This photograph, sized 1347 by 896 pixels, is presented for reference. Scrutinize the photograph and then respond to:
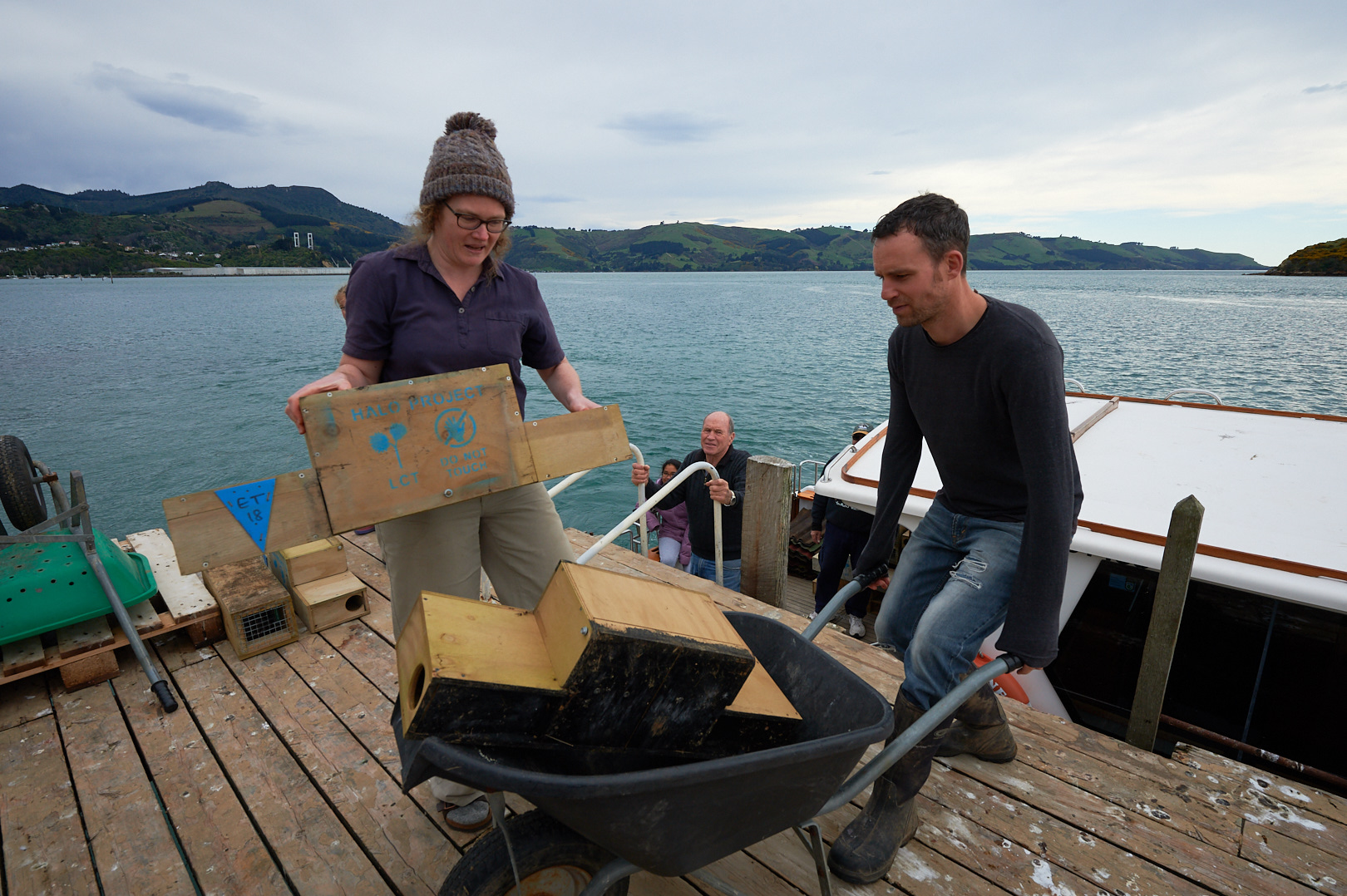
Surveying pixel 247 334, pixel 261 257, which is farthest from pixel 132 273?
pixel 247 334

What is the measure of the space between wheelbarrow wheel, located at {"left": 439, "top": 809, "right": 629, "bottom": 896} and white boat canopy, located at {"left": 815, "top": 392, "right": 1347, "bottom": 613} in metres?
3.33

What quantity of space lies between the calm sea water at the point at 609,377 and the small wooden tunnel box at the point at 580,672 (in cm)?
1187

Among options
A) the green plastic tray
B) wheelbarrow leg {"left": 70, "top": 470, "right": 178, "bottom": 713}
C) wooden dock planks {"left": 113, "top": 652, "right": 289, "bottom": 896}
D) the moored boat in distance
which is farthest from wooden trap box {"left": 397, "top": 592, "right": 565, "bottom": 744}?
the moored boat in distance

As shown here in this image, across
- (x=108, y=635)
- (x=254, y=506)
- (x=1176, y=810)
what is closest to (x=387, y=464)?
(x=254, y=506)

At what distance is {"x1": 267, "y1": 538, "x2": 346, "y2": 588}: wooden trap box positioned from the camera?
3.84 metres

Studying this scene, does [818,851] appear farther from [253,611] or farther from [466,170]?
[253,611]

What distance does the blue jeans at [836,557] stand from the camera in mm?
5512

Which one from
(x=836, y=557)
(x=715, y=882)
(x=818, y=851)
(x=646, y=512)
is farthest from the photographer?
(x=836, y=557)

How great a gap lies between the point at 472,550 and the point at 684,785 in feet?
4.48

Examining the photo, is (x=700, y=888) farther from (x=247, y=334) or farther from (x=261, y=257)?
(x=261, y=257)

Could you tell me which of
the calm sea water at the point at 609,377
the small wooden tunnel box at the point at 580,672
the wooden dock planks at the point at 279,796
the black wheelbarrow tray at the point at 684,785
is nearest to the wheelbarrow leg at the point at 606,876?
the black wheelbarrow tray at the point at 684,785

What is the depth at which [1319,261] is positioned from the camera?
13612 centimetres

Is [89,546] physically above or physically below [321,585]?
above

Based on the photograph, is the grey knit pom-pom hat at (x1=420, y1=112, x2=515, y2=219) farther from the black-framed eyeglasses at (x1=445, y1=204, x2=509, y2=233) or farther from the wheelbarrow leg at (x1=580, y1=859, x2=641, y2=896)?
the wheelbarrow leg at (x1=580, y1=859, x2=641, y2=896)
